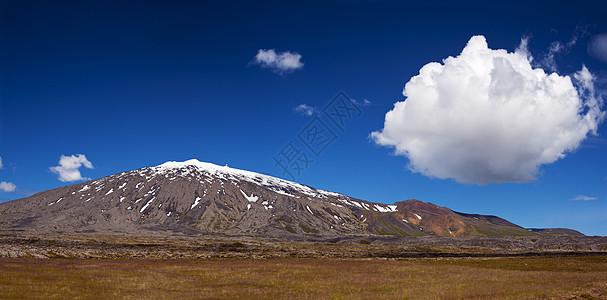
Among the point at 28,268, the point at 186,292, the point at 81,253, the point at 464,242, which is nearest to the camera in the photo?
the point at 186,292

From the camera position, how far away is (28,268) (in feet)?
161

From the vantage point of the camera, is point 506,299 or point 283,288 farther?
point 283,288

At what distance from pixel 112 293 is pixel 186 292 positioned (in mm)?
6139

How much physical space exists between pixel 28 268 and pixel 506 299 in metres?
53.2

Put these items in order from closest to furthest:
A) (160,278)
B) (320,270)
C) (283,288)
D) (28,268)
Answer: (283,288) → (160,278) → (28,268) → (320,270)

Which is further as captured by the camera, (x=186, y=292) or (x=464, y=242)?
(x=464, y=242)

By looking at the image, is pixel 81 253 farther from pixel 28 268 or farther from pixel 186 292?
pixel 186 292

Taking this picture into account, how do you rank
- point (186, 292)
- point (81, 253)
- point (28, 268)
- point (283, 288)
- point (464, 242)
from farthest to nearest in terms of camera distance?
point (464, 242) → point (81, 253) → point (28, 268) → point (283, 288) → point (186, 292)

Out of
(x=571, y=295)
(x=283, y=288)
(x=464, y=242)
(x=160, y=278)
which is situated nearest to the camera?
(x=571, y=295)

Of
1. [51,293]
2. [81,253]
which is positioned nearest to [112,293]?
[51,293]

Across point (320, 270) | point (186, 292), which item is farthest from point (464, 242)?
point (186, 292)

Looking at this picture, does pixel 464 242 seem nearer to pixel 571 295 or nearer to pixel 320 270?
pixel 320 270

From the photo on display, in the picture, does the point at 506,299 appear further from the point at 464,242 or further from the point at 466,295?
the point at 464,242

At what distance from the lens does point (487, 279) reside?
4562 cm
